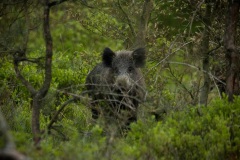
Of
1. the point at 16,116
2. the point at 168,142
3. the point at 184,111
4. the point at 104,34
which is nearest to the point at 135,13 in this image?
the point at 104,34

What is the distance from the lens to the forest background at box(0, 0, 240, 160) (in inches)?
258

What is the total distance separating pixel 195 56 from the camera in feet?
30.1

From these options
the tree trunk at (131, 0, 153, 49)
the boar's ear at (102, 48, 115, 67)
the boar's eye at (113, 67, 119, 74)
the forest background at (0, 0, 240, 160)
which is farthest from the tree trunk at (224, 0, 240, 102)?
the tree trunk at (131, 0, 153, 49)

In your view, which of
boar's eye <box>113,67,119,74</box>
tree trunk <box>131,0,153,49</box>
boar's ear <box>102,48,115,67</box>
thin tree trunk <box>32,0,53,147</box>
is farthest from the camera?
tree trunk <box>131,0,153,49</box>

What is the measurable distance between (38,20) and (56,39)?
9.72 meters

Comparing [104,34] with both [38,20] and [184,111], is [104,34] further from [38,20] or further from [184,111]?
[184,111]

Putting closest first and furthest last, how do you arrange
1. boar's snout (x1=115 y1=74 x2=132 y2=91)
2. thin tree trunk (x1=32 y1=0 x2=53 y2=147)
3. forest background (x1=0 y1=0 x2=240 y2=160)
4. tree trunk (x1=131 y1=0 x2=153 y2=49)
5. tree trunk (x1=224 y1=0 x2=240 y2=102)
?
forest background (x1=0 y1=0 x2=240 y2=160) < thin tree trunk (x1=32 y1=0 x2=53 y2=147) < tree trunk (x1=224 y1=0 x2=240 y2=102) < boar's snout (x1=115 y1=74 x2=132 y2=91) < tree trunk (x1=131 y1=0 x2=153 y2=49)

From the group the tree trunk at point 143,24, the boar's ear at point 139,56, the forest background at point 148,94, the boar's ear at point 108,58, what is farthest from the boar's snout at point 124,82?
the tree trunk at point 143,24

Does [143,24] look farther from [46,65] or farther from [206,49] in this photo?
[46,65]

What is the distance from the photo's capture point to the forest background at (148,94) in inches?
258

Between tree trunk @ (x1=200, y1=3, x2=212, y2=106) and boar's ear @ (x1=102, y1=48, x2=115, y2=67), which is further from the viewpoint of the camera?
boar's ear @ (x1=102, y1=48, x2=115, y2=67)

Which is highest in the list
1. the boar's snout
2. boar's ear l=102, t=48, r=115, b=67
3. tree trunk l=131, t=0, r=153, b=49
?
tree trunk l=131, t=0, r=153, b=49

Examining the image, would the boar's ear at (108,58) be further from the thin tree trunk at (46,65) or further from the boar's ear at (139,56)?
the thin tree trunk at (46,65)

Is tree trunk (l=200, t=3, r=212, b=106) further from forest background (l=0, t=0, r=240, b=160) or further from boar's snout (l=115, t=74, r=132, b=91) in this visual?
boar's snout (l=115, t=74, r=132, b=91)
